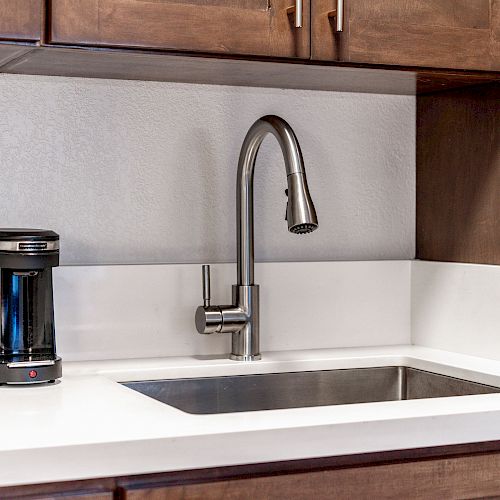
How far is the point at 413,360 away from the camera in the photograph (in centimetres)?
183

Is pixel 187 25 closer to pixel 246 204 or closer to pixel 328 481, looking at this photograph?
pixel 246 204

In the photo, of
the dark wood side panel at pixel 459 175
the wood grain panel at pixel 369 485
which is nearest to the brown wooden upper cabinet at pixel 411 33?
the dark wood side panel at pixel 459 175

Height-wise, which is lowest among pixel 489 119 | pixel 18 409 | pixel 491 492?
pixel 491 492

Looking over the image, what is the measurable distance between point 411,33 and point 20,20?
0.65 m

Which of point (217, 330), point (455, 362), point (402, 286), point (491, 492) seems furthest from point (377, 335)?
point (491, 492)

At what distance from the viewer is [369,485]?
127cm

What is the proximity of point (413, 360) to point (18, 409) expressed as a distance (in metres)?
0.81

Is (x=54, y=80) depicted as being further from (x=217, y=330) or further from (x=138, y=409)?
(x=138, y=409)

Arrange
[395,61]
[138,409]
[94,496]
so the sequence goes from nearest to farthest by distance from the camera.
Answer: [94,496], [138,409], [395,61]

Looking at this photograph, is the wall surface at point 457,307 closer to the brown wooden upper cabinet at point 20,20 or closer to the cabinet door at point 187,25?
the cabinet door at point 187,25

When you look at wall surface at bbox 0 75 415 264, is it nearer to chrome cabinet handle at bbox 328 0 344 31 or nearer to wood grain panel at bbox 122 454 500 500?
chrome cabinet handle at bbox 328 0 344 31

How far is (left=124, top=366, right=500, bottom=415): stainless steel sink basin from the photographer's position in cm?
169

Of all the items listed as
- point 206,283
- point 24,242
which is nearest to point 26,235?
point 24,242

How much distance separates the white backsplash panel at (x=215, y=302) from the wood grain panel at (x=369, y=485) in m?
0.62
